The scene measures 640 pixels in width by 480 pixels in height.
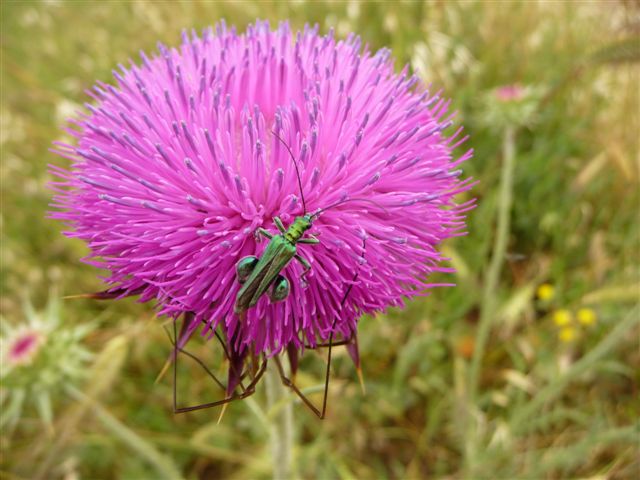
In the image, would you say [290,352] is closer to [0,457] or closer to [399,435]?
[399,435]

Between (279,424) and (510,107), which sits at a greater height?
(510,107)

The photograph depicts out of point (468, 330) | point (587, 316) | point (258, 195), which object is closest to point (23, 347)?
point (258, 195)

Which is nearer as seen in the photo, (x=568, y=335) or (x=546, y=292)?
(x=568, y=335)

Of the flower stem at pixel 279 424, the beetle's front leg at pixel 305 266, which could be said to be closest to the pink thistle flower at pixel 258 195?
the beetle's front leg at pixel 305 266

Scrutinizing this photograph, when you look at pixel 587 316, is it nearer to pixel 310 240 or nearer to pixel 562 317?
pixel 562 317

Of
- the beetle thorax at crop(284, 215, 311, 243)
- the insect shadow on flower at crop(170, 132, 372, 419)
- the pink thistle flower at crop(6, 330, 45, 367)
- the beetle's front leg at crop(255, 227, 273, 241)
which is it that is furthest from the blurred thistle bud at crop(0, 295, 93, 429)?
the beetle thorax at crop(284, 215, 311, 243)

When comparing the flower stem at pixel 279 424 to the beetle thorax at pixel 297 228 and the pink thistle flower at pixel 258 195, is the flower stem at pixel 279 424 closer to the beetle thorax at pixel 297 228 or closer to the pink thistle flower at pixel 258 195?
the pink thistle flower at pixel 258 195

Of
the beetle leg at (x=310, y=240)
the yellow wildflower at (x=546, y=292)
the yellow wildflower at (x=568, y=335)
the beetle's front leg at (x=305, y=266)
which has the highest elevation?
the beetle leg at (x=310, y=240)
